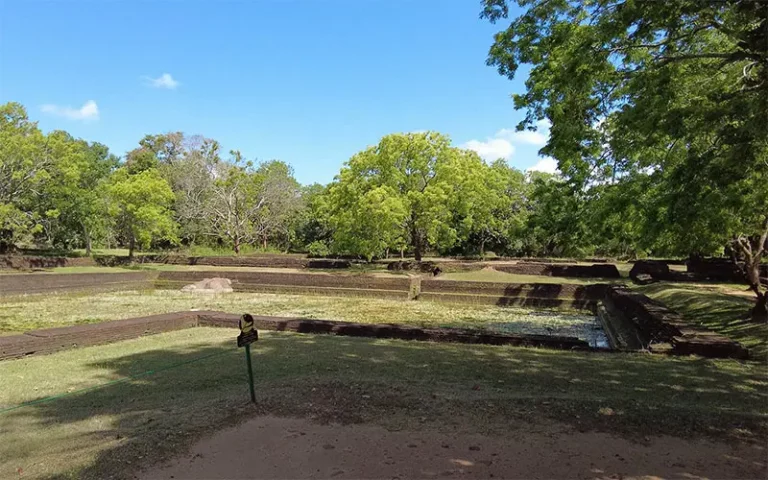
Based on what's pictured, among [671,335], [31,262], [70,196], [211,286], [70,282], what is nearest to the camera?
[671,335]

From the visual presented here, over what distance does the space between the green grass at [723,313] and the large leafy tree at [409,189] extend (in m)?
12.2

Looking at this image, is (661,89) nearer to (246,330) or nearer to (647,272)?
(246,330)

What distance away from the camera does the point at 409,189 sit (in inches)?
1141

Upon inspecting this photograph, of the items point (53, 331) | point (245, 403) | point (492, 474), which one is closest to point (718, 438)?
point (492, 474)

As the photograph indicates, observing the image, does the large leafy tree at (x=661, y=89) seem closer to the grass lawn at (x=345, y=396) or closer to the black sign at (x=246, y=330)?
the grass lawn at (x=345, y=396)

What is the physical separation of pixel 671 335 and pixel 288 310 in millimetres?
11689

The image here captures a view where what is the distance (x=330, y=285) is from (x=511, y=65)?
1644 centimetres

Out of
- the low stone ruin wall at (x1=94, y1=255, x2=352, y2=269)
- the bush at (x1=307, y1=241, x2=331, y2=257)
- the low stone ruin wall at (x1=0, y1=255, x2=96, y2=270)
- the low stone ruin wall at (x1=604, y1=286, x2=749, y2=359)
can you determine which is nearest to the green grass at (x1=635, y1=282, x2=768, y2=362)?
the low stone ruin wall at (x1=604, y1=286, x2=749, y2=359)

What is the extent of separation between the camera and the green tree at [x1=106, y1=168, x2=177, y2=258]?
30062 millimetres

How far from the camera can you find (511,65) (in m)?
7.62

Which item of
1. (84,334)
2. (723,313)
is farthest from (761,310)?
(84,334)

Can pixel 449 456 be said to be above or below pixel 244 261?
below

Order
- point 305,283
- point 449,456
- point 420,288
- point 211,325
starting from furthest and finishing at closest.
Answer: point 305,283 → point 420,288 → point 211,325 → point 449,456

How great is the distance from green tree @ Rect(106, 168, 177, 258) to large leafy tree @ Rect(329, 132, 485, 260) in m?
11.3
